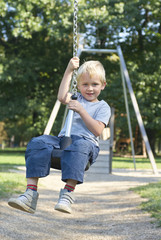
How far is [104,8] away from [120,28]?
1.44 m

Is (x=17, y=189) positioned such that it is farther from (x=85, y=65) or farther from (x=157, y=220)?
(x=85, y=65)

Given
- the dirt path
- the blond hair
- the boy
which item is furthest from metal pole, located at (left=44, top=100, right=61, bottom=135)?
the blond hair

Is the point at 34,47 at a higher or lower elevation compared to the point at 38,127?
higher

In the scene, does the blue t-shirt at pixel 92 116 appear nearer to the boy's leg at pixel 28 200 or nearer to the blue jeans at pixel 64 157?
the blue jeans at pixel 64 157

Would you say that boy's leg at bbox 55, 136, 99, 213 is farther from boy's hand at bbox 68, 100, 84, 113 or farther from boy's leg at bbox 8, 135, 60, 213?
boy's hand at bbox 68, 100, 84, 113

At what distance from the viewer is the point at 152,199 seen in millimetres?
8078

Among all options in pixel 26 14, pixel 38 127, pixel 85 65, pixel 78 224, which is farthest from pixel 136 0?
pixel 85 65

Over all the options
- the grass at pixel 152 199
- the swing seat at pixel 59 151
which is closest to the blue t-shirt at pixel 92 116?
the swing seat at pixel 59 151

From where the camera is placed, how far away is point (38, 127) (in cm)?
2167

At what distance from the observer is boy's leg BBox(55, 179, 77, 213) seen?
10.5ft

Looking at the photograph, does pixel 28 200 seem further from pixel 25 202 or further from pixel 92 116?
pixel 92 116

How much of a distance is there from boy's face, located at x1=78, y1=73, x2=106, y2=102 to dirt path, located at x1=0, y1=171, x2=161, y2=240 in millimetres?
2653

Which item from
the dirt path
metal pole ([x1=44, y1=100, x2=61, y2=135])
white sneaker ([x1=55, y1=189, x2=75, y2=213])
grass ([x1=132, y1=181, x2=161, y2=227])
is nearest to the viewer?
white sneaker ([x1=55, y1=189, x2=75, y2=213])

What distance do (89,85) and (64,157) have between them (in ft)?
2.49
